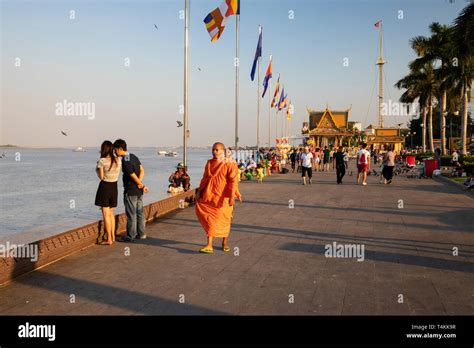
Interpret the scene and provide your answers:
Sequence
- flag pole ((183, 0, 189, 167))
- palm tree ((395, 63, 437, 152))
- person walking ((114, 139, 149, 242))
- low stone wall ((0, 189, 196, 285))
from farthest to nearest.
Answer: palm tree ((395, 63, 437, 152)) < flag pole ((183, 0, 189, 167)) < person walking ((114, 139, 149, 242)) < low stone wall ((0, 189, 196, 285))

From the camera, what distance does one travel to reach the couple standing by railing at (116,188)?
7.46 metres

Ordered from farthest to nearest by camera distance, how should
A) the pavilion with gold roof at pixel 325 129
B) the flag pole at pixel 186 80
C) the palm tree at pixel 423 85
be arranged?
the pavilion with gold roof at pixel 325 129 → the palm tree at pixel 423 85 → the flag pole at pixel 186 80

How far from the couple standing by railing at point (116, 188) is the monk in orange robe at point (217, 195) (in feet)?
4.54

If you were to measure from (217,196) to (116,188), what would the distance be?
1.90 meters

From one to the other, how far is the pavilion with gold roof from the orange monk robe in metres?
68.5

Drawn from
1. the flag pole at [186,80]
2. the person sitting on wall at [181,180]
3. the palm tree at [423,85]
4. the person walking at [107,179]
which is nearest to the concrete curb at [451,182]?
the person sitting on wall at [181,180]

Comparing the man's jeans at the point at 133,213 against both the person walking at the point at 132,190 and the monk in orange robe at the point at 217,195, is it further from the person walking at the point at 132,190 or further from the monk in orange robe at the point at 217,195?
the monk in orange robe at the point at 217,195

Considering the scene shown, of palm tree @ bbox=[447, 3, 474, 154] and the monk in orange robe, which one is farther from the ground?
palm tree @ bbox=[447, 3, 474, 154]

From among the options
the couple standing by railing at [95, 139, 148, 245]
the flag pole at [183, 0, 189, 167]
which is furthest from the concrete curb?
the couple standing by railing at [95, 139, 148, 245]

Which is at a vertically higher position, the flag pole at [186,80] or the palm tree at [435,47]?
the palm tree at [435,47]

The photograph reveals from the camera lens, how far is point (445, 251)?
7.20 meters

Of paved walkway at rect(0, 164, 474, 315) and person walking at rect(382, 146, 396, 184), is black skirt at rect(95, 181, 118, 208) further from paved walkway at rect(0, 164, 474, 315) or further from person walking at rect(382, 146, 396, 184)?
person walking at rect(382, 146, 396, 184)

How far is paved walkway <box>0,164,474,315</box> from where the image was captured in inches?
183
